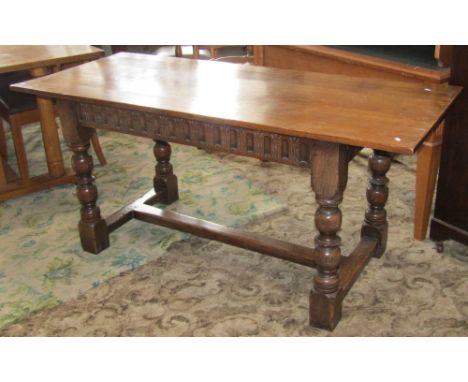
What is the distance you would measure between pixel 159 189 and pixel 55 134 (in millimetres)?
751

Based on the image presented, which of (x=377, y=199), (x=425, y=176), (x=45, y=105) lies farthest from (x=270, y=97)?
(x=45, y=105)

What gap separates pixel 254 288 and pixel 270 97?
786 mm

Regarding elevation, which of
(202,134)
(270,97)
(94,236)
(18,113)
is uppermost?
(270,97)

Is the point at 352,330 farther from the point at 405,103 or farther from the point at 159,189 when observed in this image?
the point at 159,189

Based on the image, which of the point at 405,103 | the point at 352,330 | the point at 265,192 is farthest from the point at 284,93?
the point at 265,192

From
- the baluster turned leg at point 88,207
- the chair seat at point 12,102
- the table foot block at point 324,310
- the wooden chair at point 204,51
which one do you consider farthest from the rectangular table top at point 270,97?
the wooden chair at point 204,51

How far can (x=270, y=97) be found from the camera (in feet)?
6.42

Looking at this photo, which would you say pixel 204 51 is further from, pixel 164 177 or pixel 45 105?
pixel 164 177

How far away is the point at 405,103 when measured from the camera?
1852mm

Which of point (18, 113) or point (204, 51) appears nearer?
point (18, 113)

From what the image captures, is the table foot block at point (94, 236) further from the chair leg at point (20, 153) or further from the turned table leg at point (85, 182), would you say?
the chair leg at point (20, 153)

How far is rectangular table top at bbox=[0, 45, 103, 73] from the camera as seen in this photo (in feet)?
9.52

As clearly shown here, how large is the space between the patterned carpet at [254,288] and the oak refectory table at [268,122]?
12 centimetres

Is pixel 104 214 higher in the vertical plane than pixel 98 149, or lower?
lower
